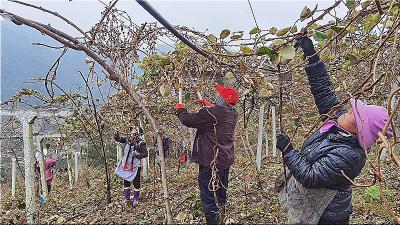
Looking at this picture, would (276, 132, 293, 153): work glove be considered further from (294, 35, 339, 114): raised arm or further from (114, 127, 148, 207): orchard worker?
(114, 127, 148, 207): orchard worker

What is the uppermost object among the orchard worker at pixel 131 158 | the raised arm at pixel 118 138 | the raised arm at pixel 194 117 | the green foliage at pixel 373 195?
the raised arm at pixel 194 117

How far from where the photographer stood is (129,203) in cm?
675

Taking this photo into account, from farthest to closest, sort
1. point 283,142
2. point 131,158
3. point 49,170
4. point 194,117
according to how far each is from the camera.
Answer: point 49,170
point 131,158
point 194,117
point 283,142

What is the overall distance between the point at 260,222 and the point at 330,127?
312 centimetres

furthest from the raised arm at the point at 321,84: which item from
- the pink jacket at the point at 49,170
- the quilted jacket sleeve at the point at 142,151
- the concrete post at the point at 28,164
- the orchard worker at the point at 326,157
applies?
the pink jacket at the point at 49,170

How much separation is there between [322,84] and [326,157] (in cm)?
70

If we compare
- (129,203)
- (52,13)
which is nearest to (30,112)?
(129,203)

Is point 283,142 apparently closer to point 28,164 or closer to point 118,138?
point 118,138

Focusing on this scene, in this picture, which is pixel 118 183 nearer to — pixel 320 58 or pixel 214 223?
pixel 214 223

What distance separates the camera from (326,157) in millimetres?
2203

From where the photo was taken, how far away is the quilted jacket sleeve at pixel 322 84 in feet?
8.83

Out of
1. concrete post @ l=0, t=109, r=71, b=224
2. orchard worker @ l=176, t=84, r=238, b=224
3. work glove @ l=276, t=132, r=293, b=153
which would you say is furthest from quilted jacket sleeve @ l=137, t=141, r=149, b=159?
work glove @ l=276, t=132, r=293, b=153

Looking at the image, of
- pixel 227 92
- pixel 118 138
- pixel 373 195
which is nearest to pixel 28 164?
pixel 118 138

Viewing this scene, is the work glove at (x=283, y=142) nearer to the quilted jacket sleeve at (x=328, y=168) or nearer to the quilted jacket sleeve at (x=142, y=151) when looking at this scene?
the quilted jacket sleeve at (x=328, y=168)
